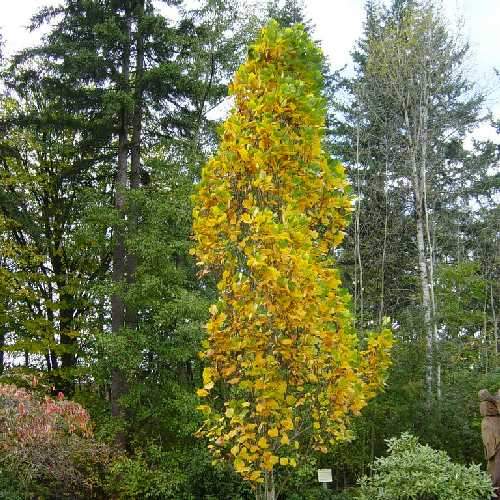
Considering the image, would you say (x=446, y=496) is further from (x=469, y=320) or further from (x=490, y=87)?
(x=490, y=87)

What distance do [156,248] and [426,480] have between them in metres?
4.69

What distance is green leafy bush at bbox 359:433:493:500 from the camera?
20.1ft

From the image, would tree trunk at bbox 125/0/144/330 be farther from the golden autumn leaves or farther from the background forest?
the golden autumn leaves

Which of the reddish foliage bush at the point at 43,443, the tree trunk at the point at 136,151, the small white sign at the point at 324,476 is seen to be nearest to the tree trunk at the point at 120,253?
the tree trunk at the point at 136,151

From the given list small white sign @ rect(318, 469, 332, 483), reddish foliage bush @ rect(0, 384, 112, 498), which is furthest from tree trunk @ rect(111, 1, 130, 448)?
small white sign @ rect(318, 469, 332, 483)

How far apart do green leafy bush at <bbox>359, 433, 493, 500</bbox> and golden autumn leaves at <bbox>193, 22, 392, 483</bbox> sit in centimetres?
343

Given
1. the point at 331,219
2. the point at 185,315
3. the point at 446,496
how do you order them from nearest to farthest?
the point at 331,219
the point at 446,496
the point at 185,315

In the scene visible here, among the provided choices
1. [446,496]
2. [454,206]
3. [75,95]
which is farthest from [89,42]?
[454,206]

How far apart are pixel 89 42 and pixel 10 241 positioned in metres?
4.32

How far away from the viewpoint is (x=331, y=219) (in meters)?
3.37

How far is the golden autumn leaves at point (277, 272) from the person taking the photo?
2.75m

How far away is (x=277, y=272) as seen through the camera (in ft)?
8.50

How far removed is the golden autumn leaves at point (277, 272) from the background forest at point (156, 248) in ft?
14.6

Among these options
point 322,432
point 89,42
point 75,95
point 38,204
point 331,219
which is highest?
point 89,42
